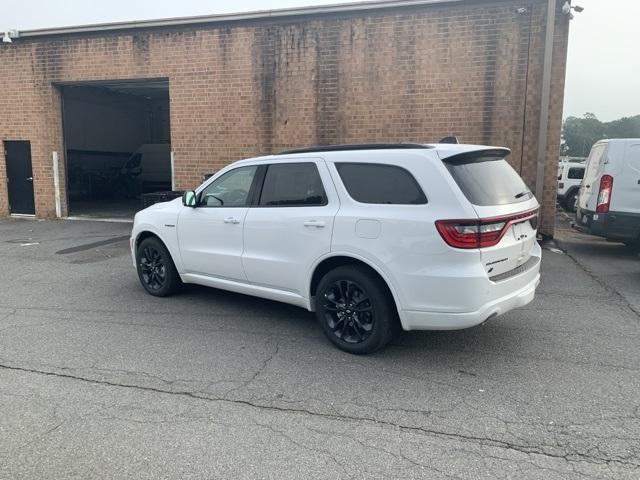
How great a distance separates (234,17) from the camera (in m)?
11.3

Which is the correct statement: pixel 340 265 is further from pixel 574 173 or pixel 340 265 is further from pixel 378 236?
pixel 574 173

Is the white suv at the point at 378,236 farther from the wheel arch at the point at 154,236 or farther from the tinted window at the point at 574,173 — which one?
the tinted window at the point at 574,173

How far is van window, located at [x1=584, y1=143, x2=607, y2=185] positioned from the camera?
9.09 m

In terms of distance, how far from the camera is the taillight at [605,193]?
8.70 metres

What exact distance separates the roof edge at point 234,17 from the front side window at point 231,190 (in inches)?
259

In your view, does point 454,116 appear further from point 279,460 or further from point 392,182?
point 279,460

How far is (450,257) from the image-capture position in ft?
12.9

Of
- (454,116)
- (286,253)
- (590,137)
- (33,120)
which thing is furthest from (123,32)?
(590,137)

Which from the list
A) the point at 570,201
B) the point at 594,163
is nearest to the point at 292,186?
the point at 594,163

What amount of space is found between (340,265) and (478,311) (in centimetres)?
124

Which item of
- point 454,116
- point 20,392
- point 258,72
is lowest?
point 20,392

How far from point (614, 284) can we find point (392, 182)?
178 inches

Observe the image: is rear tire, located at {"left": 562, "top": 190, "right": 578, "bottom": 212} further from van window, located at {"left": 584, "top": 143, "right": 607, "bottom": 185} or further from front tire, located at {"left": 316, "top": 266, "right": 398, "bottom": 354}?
front tire, located at {"left": 316, "top": 266, "right": 398, "bottom": 354}

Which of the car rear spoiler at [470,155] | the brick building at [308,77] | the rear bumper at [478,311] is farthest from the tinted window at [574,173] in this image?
the rear bumper at [478,311]
